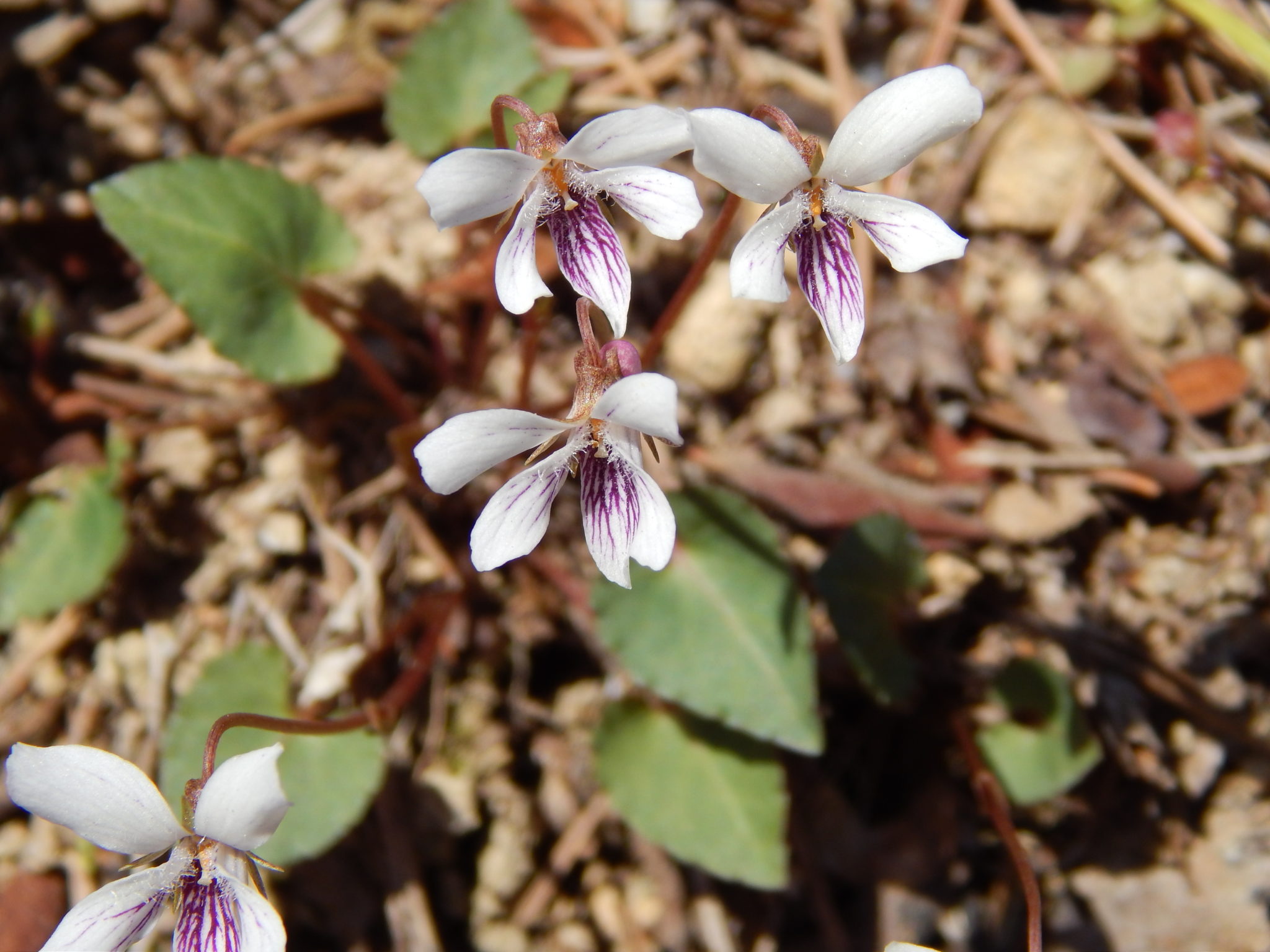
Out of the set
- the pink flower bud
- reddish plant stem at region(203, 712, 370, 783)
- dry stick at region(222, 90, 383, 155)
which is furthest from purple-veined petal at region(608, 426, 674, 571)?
dry stick at region(222, 90, 383, 155)

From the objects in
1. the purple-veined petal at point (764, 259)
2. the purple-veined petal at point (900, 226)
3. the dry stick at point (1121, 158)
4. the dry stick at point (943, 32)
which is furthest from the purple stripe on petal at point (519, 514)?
the dry stick at point (1121, 158)

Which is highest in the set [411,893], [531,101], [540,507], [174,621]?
[531,101]

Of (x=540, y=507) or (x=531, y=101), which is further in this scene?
(x=531, y=101)

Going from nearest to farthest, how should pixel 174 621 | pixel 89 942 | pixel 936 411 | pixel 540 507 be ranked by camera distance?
1. pixel 89 942
2. pixel 540 507
3. pixel 174 621
4. pixel 936 411

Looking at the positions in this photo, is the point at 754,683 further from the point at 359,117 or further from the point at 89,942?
the point at 359,117

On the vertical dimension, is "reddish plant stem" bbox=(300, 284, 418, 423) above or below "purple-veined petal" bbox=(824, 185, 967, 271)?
below

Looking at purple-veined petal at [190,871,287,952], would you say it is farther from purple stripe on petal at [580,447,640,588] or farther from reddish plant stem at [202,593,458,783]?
purple stripe on petal at [580,447,640,588]

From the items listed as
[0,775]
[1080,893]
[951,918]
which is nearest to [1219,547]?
[1080,893]

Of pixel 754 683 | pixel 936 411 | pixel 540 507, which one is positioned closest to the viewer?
pixel 540 507
